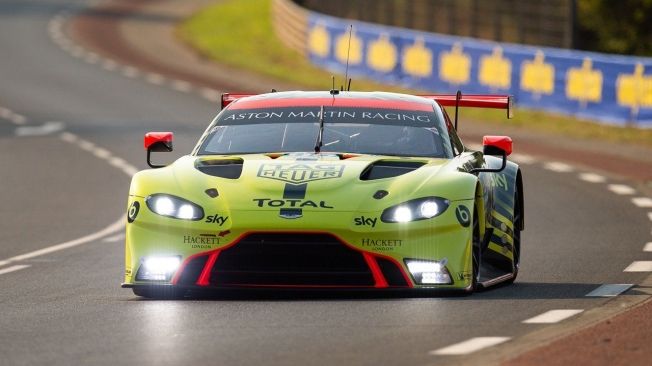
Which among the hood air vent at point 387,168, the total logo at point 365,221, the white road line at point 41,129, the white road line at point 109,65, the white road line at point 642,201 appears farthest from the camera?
the white road line at point 109,65

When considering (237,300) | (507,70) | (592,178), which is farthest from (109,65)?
(237,300)

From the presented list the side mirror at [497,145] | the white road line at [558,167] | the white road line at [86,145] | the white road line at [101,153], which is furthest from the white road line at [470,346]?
the white road line at [86,145]

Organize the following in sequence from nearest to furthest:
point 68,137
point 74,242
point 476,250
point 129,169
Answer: point 476,250
point 74,242
point 129,169
point 68,137

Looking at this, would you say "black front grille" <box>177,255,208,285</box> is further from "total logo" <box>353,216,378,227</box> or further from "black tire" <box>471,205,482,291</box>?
"black tire" <box>471,205,482,291</box>

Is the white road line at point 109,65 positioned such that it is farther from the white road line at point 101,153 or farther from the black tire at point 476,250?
the black tire at point 476,250

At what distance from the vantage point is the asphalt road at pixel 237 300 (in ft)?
30.9

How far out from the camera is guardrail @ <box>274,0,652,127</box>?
33594 mm

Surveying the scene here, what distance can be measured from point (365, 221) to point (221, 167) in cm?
125

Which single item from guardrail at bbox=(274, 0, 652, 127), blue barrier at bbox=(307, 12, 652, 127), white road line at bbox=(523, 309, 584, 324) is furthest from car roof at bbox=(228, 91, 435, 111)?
blue barrier at bbox=(307, 12, 652, 127)

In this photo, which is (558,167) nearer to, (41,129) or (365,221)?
(41,129)

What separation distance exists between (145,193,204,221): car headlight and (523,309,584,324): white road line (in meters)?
2.13

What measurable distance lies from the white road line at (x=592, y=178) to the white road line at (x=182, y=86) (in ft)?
63.6

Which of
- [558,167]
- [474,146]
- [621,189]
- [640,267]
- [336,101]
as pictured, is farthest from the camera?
[474,146]

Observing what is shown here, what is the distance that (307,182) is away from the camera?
37.7 ft
